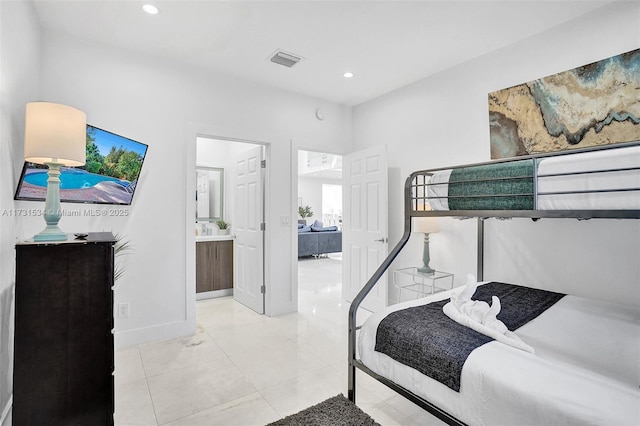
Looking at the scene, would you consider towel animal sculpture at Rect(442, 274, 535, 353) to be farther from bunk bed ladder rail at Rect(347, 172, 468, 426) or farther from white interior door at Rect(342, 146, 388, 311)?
white interior door at Rect(342, 146, 388, 311)

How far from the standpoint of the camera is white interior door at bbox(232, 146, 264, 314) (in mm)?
3871

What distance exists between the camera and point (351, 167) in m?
4.24

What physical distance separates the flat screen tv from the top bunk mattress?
2.63 m

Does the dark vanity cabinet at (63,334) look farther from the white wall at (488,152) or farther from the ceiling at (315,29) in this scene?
the white wall at (488,152)

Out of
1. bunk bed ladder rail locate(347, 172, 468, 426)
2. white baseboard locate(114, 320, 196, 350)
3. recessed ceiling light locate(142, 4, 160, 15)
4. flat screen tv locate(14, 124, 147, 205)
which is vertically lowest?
white baseboard locate(114, 320, 196, 350)

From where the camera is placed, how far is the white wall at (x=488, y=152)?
2.29 meters

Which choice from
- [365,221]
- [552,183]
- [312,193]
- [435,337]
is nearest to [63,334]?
[435,337]

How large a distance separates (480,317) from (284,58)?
273cm

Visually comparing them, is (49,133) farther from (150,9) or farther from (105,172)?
(150,9)

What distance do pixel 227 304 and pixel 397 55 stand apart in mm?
3535

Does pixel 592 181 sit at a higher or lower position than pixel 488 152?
lower

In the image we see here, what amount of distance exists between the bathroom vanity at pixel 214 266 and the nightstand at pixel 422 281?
2.37 metres

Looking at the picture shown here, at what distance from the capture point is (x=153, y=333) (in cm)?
304

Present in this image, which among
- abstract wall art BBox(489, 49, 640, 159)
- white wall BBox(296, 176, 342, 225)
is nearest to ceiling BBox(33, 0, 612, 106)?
abstract wall art BBox(489, 49, 640, 159)
